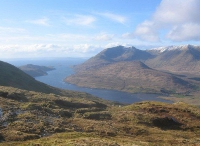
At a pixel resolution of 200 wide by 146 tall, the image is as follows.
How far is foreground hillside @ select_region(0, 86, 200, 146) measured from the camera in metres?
32.5

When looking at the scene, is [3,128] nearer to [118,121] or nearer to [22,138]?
[22,138]

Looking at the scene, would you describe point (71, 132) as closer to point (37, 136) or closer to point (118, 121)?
point (37, 136)

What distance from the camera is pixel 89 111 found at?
194 feet

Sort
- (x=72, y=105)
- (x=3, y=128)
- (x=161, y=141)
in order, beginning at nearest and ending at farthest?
(x=3, y=128), (x=161, y=141), (x=72, y=105)

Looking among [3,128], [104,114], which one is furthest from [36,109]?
[104,114]

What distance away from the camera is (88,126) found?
41.7 meters

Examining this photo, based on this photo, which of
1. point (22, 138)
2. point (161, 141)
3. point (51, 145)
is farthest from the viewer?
point (161, 141)

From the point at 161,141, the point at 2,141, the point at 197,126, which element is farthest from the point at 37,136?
the point at 197,126

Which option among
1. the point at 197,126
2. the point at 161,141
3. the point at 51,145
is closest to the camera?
the point at 51,145

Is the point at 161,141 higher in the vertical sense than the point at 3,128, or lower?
lower

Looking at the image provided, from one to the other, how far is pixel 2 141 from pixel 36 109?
65.5ft

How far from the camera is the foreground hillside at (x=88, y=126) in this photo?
107 feet

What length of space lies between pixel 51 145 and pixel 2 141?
781cm

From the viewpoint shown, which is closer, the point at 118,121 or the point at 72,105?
the point at 118,121
